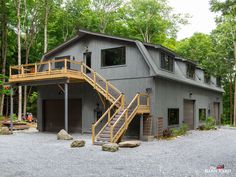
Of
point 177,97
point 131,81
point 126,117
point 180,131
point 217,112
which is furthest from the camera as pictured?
point 217,112

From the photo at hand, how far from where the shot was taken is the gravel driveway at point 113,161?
9.10m

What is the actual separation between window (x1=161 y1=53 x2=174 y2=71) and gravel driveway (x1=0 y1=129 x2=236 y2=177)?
7410mm

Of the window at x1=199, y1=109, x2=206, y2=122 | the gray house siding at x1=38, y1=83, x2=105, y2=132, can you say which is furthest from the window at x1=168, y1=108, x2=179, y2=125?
the window at x1=199, y1=109, x2=206, y2=122

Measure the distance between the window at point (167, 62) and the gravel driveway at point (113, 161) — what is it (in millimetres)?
7410

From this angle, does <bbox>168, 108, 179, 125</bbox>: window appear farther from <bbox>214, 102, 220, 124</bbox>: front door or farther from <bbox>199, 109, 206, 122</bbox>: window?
<bbox>214, 102, 220, 124</bbox>: front door

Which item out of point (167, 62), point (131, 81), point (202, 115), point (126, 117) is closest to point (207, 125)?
point (202, 115)

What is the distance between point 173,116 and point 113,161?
1122cm

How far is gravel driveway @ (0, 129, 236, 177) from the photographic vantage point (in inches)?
358

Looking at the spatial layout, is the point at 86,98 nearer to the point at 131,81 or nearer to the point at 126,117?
the point at 131,81

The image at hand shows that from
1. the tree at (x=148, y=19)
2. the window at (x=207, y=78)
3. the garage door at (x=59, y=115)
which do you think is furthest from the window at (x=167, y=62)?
the tree at (x=148, y=19)

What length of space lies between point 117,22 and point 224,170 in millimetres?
39847

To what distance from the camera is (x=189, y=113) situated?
81.9 feet

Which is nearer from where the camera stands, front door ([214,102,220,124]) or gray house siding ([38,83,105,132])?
gray house siding ([38,83,105,132])

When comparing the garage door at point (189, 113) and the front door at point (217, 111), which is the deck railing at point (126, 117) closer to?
the garage door at point (189, 113)
